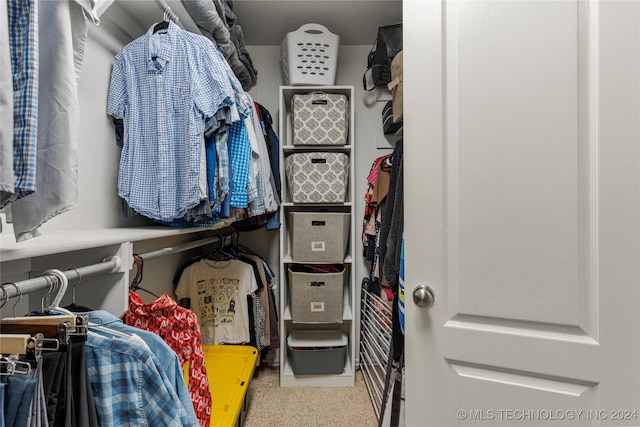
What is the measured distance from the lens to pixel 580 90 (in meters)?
0.77

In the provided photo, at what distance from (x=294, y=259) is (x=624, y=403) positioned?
4.72ft

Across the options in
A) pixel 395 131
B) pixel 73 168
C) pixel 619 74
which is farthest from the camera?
pixel 395 131

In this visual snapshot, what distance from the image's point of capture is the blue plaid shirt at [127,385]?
1.74ft

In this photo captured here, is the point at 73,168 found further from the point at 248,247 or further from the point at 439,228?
the point at 248,247

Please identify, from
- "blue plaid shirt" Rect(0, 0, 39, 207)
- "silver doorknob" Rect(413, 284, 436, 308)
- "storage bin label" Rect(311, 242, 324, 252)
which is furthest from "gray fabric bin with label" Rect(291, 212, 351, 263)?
"blue plaid shirt" Rect(0, 0, 39, 207)

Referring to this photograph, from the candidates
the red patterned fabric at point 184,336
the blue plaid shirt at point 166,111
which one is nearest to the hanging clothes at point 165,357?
the red patterned fabric at point 184,336

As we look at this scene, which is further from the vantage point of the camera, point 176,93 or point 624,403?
point 176,93

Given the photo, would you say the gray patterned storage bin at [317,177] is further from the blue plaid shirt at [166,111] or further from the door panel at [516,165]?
the door panel at [516,165]

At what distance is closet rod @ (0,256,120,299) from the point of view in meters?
0.50

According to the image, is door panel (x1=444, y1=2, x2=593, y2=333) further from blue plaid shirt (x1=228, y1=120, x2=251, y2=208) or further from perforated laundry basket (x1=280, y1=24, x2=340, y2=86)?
perforated laundry basket (x1=280, y1=24, x2=340, y2=86)

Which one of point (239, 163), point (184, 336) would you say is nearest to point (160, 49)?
point (239, 163)

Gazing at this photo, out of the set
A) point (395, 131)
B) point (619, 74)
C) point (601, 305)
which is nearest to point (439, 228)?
point (601, 305)

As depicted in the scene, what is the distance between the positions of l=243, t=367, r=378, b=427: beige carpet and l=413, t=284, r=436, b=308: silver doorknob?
1.05m

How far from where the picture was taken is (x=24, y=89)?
42 centimetres
